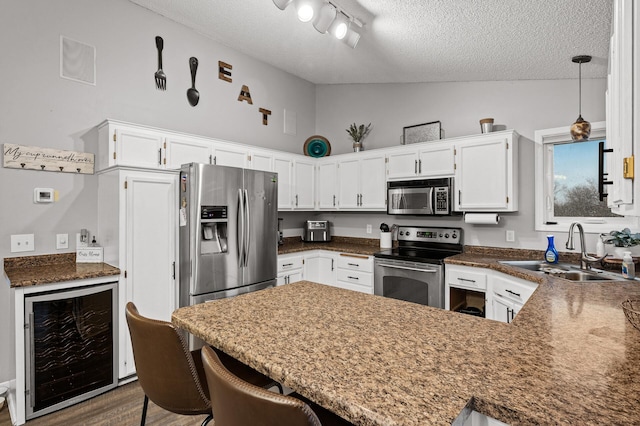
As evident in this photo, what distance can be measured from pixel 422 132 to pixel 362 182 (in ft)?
3.04

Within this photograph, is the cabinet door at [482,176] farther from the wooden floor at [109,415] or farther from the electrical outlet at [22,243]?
the electrical outlet at [22,243]

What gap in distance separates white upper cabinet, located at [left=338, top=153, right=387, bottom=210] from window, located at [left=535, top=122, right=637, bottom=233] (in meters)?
1.57

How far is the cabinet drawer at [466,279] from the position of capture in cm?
294

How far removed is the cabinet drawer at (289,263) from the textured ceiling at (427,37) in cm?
235

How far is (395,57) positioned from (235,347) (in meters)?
3.26

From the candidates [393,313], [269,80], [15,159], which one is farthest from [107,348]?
[269,80]

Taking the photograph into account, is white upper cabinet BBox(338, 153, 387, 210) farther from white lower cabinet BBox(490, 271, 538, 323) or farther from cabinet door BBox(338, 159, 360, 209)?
white lower cabinet BBox(490, 271, 538, 323)

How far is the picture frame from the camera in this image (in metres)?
3.89

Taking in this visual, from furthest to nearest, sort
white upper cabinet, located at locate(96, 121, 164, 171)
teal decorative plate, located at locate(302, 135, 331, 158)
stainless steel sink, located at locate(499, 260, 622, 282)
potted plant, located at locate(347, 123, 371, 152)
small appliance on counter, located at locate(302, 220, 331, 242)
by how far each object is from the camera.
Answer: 1. teal decorative plate, located at locate(302, 135, 331, 158)
2. small appliance on counter, located at locate(302, 220, 331, 242)
3. potted plant, located at locate(347, 123, 371, 152)
4. white upper cabinet, located at locate(96, 121, 164, 171)
5. stainless steel sink, located at locate(499, 260, 622, 282)

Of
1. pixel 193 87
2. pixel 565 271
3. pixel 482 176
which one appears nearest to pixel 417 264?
pixel 482 176

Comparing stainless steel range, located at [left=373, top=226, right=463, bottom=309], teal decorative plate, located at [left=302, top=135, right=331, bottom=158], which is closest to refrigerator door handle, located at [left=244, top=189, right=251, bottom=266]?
stainless steel range, located at [left=373, top=226, right=463, bottom=309]

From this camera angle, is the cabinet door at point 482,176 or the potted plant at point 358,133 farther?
the potted plant at point 358,133

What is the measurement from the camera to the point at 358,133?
455 cm

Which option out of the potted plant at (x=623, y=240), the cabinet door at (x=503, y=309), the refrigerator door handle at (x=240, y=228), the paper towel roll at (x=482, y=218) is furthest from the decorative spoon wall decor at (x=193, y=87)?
the potted plant at (x=623, y=240)
